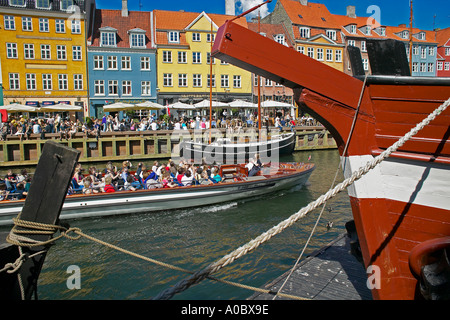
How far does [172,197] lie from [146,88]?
27.7 m

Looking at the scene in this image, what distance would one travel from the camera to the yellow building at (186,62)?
3984cm

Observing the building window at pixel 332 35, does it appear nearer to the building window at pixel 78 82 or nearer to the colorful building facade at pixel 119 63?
the colorful building facade at pixel 119 63

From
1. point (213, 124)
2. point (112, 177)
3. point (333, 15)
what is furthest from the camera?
point (333, 15)

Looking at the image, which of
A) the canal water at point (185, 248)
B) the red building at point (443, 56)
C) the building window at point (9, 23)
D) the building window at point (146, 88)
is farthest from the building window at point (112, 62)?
the red building at point (443, 56)

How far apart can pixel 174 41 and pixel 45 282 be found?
114 ft

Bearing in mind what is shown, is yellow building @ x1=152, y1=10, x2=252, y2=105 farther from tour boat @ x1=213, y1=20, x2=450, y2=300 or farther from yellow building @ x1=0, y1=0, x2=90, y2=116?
tour boat @ x1=213, y1=20, x2=450, y2=300

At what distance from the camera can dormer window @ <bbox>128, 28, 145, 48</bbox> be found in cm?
3881

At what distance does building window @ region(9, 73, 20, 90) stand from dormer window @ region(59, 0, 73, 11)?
25.1 feet

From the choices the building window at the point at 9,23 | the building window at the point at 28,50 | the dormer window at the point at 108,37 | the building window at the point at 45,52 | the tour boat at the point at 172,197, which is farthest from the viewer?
the dormer window at the point at 108,37

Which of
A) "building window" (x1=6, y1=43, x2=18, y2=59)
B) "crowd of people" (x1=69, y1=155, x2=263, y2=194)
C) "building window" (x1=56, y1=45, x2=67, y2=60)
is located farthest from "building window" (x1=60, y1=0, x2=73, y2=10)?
"crowd of people" (x1=69, y1=155, x2=263, y2=194)

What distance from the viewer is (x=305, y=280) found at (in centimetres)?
654

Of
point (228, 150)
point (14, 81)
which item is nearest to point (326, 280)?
point (228, 150)

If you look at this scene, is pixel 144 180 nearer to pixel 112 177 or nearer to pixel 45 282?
pixel 112 177
